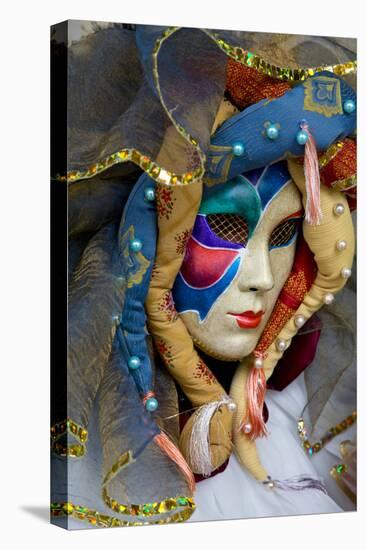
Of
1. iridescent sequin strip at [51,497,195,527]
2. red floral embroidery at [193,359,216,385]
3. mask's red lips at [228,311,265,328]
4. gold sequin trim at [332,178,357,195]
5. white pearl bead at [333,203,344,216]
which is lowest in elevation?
iridescent sequin strip at [51,497,195,527]

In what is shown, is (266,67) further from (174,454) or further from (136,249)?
(174,454)

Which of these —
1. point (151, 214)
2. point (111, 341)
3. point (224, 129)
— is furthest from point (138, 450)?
point (224, 129)

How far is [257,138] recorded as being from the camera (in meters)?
2.98

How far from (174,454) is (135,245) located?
42 cm

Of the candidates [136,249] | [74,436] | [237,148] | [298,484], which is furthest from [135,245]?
[298,484]

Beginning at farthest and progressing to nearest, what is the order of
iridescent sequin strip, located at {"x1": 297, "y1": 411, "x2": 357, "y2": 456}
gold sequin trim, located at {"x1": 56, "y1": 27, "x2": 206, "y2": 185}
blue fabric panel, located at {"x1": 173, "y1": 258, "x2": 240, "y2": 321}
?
1. iridescent sequin strip, located at {"x1": 297, "y1": 411, "x2": 357, "y2": 456}
2. blue fabric panel, located at {"x1": 173, "y1": 258, "x2": 240, "y2": 321}
3. gold sequin trim, located at {"x1": 56, "y1": 27, "x2": 206, "y2": 185}

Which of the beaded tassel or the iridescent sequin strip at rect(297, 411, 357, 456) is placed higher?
the beaded tassel

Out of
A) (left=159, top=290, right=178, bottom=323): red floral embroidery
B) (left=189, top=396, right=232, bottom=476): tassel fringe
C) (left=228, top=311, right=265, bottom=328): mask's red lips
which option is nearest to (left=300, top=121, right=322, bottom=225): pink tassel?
(left=228, top=311, right=265, bottom=328): mask's red lips

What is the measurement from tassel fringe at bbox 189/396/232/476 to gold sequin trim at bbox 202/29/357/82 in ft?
2.24

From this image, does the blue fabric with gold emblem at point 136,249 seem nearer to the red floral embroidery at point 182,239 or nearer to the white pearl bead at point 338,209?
the red floral embroidery at point 182,239

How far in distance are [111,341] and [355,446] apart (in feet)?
2.20

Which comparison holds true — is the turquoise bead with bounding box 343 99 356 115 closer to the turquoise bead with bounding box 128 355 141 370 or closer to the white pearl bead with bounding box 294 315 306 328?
the white pearl bead with bounding box 294 315 306 328

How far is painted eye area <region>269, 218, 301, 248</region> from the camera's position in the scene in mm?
3129

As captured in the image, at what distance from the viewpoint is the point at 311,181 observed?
304 cm
